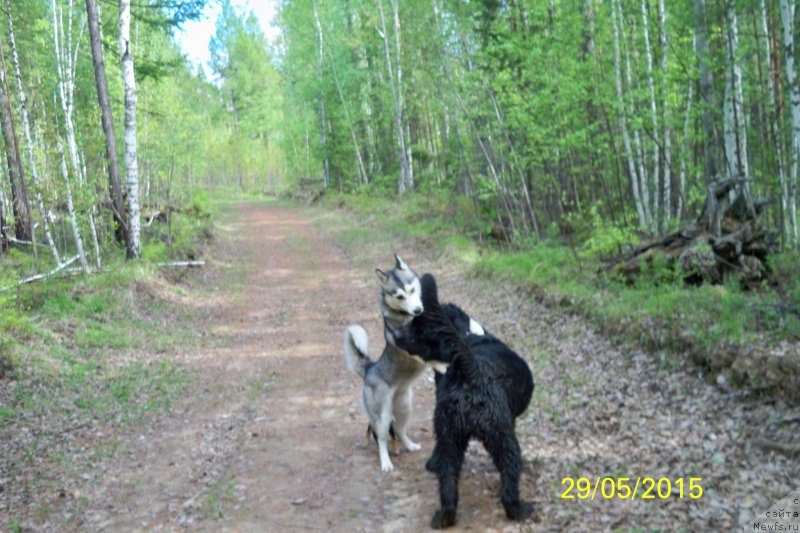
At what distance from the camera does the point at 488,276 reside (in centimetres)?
1312

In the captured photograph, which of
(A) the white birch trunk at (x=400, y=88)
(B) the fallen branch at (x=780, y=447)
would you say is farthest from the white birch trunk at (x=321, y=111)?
(B) the fallen branch at (x=780, y=447)

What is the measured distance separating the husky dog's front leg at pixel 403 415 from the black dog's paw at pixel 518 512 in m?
1.61

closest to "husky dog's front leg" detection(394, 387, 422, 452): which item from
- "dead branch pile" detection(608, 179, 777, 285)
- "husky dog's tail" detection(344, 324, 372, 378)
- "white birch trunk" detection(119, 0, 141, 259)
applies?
"husky dog's tail" detection(344, 324, 372, 378)

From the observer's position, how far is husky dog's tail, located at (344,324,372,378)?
5.82 m

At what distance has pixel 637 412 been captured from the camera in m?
6.09

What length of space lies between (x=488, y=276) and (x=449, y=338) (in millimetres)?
8850

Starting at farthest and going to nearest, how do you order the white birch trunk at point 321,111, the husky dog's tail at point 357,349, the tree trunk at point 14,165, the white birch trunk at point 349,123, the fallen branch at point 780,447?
the white birch trunk at point 321,111, the white birch trunk at point 349,123, the tree trunk at point 14,165, the husky dog's tail at point 357,349, the fallen branch at point 780,447

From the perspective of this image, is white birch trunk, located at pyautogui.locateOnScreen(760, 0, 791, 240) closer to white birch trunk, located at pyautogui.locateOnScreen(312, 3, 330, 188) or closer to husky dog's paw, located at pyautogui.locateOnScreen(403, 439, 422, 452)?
husky dog's paw, located at pyautogui.locateOnScreen(403, 439, 422, 452)

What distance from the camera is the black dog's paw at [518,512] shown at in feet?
14.1

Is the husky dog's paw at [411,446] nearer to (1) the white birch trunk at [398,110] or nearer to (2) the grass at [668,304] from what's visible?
(2) the grass at [668,304]

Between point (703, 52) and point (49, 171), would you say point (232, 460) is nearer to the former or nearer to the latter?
point (703, 52)

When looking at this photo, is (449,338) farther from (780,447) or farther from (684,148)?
(684,148)

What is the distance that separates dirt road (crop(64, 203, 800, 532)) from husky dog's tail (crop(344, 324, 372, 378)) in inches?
33.3

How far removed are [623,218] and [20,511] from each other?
416 inches
